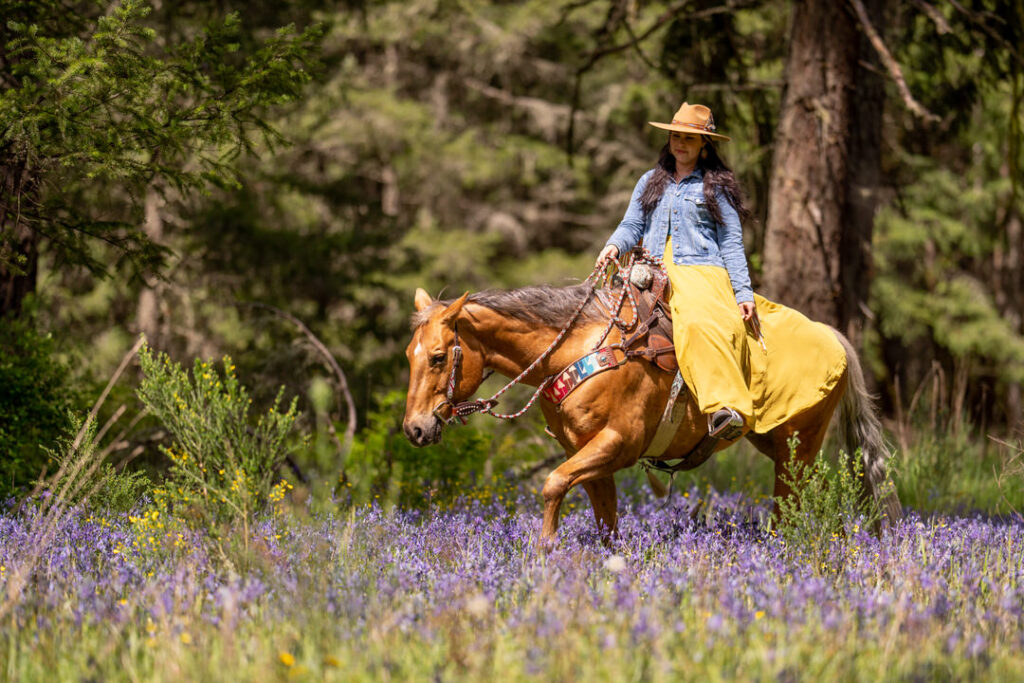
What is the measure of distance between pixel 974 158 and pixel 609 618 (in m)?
20.6

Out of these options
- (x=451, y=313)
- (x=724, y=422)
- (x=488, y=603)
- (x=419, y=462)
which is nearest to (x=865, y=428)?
(x=724, y=422)

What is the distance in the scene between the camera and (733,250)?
5.79 m

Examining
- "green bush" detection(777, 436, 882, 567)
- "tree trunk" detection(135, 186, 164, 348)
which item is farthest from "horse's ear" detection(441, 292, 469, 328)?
A: "tree trunk" detection(135, 186, 164, 348)

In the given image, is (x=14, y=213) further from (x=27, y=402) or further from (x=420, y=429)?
(x=420, y=429)

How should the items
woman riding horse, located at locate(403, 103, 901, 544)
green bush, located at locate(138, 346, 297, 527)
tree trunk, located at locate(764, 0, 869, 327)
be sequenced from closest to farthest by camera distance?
green bush, located at locate(138, 346, 297, 527) → woman riding horse, located at locate(403, 103, 901, 544) → tree trunk, located at locate(764, 0, 869, 327)

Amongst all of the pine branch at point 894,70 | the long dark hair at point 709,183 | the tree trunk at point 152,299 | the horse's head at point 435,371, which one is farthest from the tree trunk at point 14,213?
the tree trunk at point 152,299

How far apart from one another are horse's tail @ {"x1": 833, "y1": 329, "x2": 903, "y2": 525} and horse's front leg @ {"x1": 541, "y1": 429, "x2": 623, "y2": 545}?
6.10 feet

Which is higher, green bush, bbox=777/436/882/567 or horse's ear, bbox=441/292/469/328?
horse's ear, bbox=441/292/469/328

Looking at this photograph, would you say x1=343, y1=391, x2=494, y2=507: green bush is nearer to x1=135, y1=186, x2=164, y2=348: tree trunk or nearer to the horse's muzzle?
the horse's muzzle

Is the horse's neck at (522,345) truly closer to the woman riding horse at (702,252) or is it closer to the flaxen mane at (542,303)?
the flaxen mane at (542,303)

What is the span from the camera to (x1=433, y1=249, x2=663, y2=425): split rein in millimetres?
5320

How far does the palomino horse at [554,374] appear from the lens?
5.27 metres

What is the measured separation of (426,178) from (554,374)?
1869cm

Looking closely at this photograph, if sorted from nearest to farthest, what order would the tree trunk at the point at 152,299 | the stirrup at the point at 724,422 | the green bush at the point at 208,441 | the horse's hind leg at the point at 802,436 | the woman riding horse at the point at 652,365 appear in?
1. the green bush at the point at 208,441
2. the woman riding horse at the point at 652,365
3. the stirrup at the point at 724,422
4. the horse's hind leg at the point at 802,436
5. the tree trunk at the point at 152,299
